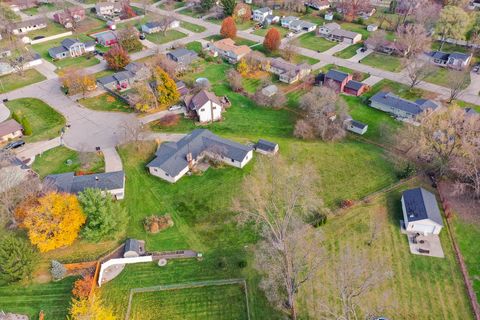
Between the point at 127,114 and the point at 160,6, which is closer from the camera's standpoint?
the point at 127,114

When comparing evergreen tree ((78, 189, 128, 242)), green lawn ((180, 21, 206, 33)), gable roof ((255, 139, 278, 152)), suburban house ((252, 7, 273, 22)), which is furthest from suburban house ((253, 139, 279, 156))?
suburban house ((252, 7, 273, 22))

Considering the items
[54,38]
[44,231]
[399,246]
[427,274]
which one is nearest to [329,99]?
[399,246]

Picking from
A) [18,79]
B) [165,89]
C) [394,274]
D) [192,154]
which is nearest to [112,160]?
[192,154]

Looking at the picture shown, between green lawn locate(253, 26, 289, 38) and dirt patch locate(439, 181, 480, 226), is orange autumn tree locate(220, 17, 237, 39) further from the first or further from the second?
dirt patch locate(439, 181, 480, 226)

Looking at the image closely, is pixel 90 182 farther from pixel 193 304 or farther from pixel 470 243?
pixel 470 243

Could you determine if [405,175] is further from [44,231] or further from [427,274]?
[44,231]

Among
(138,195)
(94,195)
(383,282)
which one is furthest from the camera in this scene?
(138,195)
